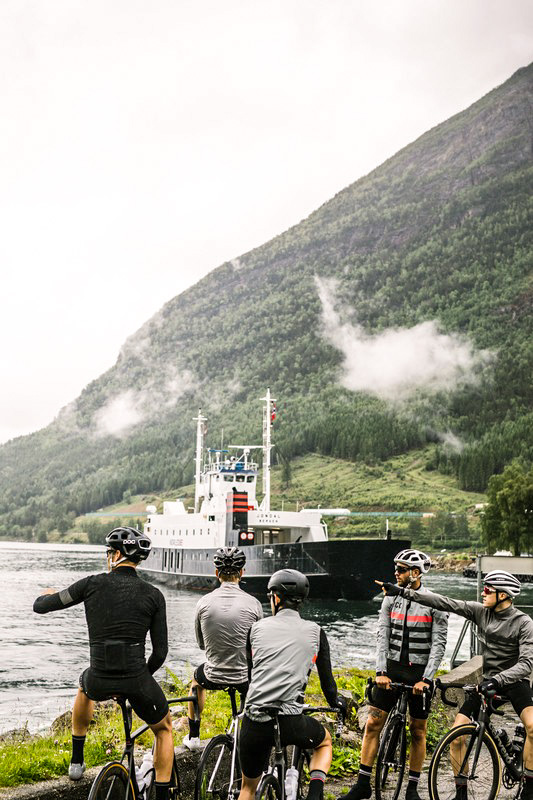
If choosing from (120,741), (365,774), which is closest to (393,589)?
(365,774)

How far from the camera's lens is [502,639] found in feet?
23.1

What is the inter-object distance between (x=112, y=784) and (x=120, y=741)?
2.16 m

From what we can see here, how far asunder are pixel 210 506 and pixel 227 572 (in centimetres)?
5250

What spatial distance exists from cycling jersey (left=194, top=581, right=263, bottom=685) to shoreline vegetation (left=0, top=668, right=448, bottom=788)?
0.97 m

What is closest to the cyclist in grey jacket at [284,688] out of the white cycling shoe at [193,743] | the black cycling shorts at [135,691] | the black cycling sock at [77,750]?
the black cycling shorts at [135,691]

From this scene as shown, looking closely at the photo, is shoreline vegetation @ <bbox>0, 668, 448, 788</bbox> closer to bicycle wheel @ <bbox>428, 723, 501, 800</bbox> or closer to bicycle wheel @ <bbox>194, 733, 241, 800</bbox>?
bicycle wheel @ <bbox>194, 733, 241, 800</bbox>

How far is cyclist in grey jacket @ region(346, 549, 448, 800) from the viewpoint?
23.0 ft

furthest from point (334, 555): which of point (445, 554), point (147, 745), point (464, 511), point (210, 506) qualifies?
point (464, 511)

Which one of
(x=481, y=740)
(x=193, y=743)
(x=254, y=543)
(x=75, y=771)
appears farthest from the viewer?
(x=254, y=543)

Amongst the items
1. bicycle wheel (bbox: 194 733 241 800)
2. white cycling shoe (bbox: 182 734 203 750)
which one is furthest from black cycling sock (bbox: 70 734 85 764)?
white cycling shoe (bbox: 182 734 203 750)

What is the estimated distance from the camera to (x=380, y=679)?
6.99 metres

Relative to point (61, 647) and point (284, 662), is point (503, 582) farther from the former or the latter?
point (61, 647)

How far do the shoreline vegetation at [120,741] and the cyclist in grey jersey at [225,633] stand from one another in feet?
2.68

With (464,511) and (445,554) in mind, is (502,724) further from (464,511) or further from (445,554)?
(464,511)
